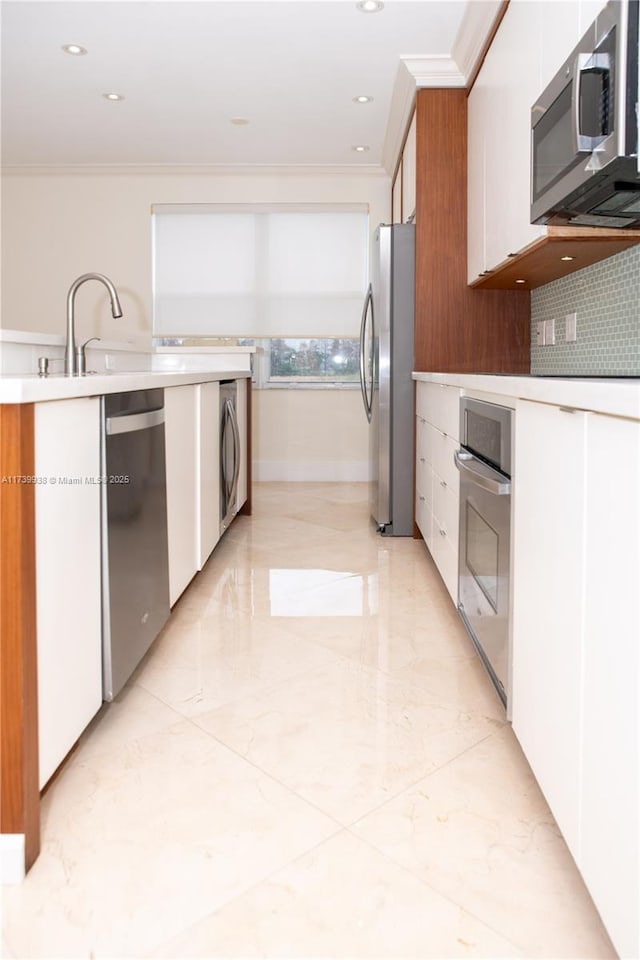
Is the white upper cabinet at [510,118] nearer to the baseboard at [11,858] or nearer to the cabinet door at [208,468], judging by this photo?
the cabinet door at [208,468]

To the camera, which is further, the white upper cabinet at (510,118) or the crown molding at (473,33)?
the crown molding at (473,33)

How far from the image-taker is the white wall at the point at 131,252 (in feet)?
19.8

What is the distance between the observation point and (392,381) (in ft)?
13.5

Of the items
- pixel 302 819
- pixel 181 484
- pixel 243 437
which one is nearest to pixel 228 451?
pixel 243 437

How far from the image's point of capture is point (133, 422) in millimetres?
1912

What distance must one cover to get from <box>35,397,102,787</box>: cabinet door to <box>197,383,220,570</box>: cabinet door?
4.24 feet

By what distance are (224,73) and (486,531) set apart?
11.0 feet

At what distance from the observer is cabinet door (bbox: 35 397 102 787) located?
136 cm

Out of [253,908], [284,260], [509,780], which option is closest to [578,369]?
[509,780]

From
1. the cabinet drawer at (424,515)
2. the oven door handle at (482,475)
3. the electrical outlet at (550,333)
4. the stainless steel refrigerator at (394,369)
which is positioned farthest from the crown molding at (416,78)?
the oven door handle at (482,475)

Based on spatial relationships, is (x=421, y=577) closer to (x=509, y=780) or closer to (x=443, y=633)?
(x=443, y=633)

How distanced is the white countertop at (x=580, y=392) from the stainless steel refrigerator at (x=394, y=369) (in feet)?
7.13

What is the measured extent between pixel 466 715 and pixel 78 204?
220 inches

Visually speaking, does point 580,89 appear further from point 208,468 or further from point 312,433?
point 312,433
